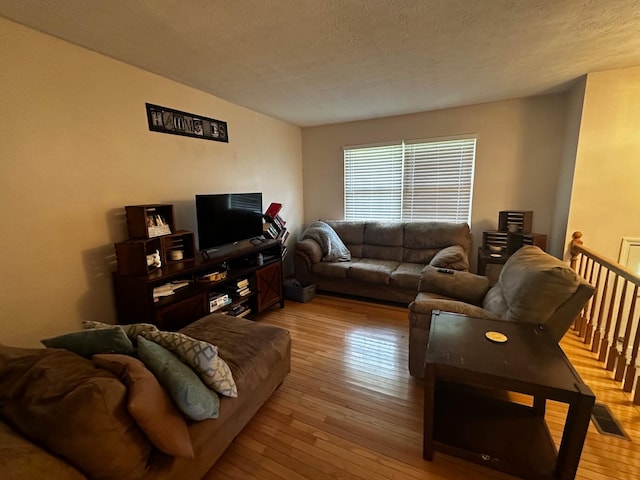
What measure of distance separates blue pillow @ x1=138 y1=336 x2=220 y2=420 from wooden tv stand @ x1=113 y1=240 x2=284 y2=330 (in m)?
0.90

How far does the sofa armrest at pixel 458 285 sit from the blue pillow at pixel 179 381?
1958mm

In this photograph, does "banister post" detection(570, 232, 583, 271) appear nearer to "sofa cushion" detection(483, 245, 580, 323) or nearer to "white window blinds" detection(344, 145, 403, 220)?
"sofa cushion" detection(483, 245, 580, 323)

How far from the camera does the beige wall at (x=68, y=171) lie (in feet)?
5.62

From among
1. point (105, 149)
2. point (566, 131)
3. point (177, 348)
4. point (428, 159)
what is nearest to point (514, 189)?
point (566, 131)

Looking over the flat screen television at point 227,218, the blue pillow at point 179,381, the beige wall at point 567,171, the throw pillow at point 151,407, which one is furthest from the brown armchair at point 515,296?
the flat screen television at point 227,218

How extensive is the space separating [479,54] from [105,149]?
2.99 metres

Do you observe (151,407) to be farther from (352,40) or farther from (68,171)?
(352,40)

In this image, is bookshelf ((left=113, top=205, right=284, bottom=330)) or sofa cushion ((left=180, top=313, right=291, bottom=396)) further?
bookshelf ((left=113, top=205, right=284, bottom=330))

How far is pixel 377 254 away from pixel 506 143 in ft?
6.99

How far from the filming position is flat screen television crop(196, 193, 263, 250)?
2609 mm

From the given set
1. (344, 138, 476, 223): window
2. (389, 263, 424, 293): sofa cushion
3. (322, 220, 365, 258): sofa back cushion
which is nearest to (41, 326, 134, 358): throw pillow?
(389, 263, 424, 293): sofa cushion

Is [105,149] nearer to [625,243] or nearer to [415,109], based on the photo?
[415,109]

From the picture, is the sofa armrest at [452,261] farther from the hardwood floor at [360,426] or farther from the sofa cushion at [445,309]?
the sofa cushion at [445,309]

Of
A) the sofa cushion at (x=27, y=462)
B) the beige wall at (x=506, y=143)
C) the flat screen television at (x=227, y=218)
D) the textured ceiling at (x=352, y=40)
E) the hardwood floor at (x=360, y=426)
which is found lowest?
the hardwood floor at (x=360, y=426)
